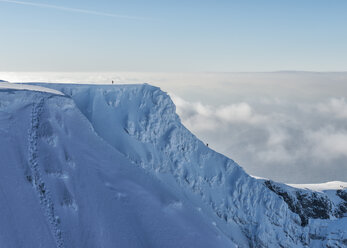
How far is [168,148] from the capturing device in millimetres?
79500

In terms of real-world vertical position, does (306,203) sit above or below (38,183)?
below

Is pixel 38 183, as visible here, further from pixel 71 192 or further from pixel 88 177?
pixel 88 177

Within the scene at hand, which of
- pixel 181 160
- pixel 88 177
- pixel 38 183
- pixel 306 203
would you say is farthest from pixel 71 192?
pixel 306 203

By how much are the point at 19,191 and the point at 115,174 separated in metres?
12.7

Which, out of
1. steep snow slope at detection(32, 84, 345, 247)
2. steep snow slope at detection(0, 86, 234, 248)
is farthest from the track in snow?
steep snow slope at detection(32, 84, 345, 247)

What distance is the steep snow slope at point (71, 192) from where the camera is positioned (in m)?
37.3

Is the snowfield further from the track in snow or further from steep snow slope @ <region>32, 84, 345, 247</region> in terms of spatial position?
steep snow slope @ <region>32, 84, 345, 247</region>

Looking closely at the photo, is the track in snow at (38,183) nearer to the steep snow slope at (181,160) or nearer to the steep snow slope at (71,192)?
the steep snow slope at (71,192)

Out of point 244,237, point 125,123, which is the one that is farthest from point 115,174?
point 244,237

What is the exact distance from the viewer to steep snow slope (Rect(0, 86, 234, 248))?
37344 millimetres

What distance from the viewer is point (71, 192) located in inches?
1655

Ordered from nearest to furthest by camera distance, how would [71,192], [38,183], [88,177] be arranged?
[38,183], [71,192], [88,177]

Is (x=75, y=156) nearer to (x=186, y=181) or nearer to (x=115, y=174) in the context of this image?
(x=115, y=174)

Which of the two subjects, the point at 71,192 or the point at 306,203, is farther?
the point at 306,203
